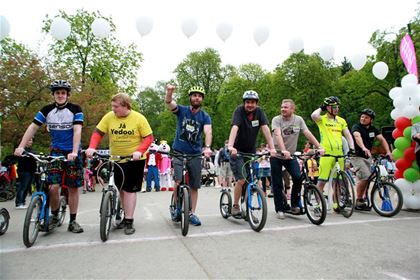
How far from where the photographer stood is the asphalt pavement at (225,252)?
3273 mm

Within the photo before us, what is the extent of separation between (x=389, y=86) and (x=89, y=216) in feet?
108

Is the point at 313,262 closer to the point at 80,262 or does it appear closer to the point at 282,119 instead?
the point at 80,262

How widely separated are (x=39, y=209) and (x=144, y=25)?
19.2 ft

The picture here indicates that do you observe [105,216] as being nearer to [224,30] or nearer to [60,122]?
[60,122]

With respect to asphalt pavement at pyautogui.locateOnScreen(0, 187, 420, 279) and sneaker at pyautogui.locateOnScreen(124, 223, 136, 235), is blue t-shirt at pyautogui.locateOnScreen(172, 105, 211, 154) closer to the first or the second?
asphalt pavement at pyautogui.locateOnScreen(0, 187, 420, 279)

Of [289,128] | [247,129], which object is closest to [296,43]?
[289,128]

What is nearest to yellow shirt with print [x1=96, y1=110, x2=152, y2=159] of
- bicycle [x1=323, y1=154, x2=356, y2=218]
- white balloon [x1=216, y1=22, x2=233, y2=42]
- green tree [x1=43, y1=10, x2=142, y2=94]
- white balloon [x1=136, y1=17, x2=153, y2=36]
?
bicycle [x1=323, y1=154, x2=356, y2=218]

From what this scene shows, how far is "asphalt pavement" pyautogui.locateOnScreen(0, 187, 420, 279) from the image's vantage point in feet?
10.7

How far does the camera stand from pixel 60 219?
539 cm

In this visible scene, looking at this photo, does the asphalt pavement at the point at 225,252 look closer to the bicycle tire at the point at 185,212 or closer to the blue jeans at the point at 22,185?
the bicycle tire at the point at 185,212

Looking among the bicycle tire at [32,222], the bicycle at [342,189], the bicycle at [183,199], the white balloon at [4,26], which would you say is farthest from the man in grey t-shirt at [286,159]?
the white balloon at [4,26]

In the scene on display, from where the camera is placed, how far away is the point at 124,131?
5.07 meters

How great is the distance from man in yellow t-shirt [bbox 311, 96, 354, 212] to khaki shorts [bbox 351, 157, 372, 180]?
0.55m

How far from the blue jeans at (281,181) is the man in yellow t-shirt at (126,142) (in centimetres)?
239
